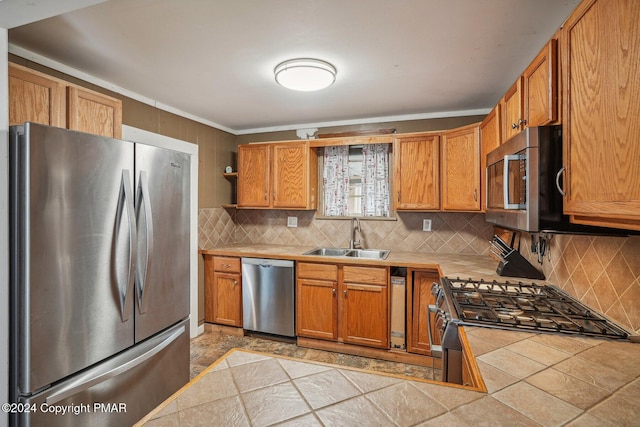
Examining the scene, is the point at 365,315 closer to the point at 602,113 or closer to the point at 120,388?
the point at 120,388

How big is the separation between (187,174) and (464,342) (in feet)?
6.36

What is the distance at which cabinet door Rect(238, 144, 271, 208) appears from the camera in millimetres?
3510

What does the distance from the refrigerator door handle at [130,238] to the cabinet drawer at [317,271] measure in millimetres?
1593

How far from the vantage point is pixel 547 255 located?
1.96 metres

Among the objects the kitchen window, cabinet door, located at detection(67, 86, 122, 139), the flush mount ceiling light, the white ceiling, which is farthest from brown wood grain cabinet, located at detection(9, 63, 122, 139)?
the kitchen window

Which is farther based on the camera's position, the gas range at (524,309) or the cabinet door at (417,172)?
the cabinet door at (417,172)

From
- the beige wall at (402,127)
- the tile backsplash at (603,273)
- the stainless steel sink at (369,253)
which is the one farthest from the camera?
the stainless steel sink at (369,253)

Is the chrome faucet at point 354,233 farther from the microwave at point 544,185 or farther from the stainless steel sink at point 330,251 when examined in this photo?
the microwave at point 544,185

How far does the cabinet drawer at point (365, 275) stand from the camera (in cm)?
275

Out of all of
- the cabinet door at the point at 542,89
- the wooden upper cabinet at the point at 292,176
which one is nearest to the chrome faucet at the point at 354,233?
the wooden upper cabinet at the point at 292,176

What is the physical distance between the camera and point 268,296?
10.2ft

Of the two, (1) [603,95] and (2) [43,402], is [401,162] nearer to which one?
(1) [603,95]

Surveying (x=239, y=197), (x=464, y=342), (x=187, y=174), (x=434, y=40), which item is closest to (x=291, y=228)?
(x=239, y=197)

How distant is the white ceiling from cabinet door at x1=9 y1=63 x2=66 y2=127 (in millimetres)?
298
